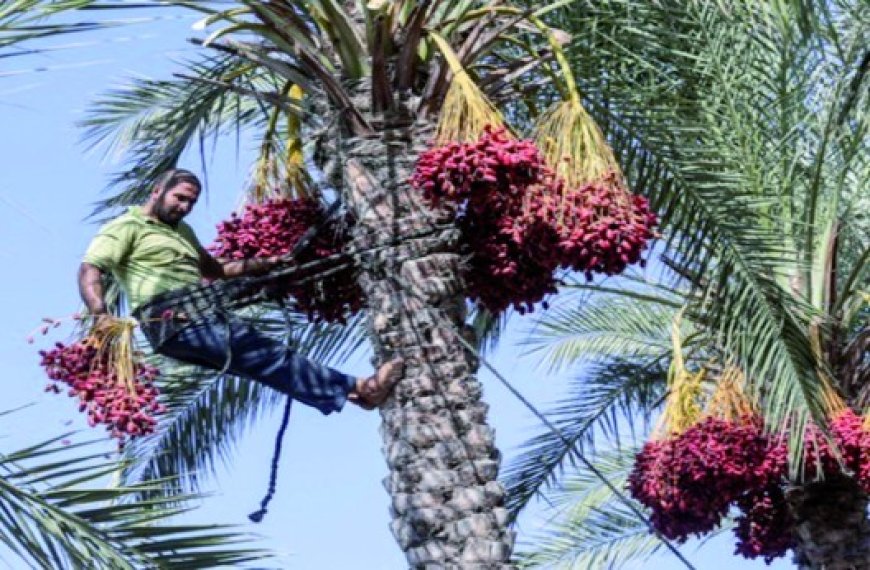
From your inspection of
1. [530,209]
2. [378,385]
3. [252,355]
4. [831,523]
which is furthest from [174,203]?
[831,523]

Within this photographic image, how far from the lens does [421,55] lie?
6562 millimetres

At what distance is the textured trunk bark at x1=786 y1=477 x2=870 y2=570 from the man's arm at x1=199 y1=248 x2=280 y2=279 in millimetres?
3294

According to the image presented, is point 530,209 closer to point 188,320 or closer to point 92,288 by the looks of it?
point 188,320

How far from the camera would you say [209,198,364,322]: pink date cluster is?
678 cm

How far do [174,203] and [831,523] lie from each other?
12.4 feet

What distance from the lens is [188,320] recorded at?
6336mm

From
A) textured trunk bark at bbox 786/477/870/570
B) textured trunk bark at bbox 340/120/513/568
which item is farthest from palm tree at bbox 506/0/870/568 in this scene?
textured trunk bark at bbox 340/120/513/568

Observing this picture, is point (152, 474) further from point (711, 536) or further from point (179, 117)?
point (711, 536)

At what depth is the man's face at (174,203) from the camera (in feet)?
22.0

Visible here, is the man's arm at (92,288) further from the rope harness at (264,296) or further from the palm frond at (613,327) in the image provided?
the palm frond at (613,327)

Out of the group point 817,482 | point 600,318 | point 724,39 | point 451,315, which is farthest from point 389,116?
point 600,318

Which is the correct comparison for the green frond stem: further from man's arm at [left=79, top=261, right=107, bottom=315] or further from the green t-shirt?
man's arm at [left=79, top=261, right=107, bottom=315]

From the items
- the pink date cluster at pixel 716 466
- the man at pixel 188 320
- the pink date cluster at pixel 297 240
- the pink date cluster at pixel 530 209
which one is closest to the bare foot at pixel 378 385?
the man at pixel 188 320

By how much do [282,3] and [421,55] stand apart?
1.57 ft
